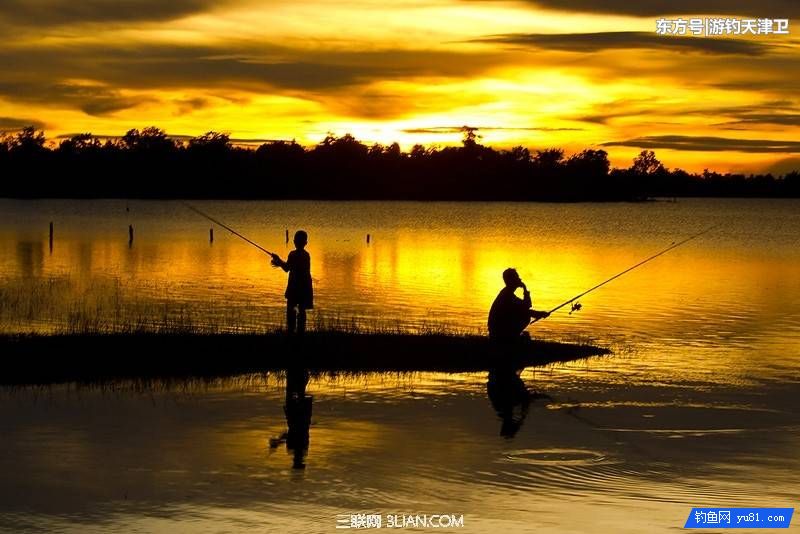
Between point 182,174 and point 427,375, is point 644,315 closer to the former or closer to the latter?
point 427,375

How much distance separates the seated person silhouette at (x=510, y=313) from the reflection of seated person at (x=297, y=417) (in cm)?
358

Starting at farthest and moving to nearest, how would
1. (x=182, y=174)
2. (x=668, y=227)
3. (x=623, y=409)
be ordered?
(x=182, y=174)
(x=668, y=227)
(x=623, y=409)

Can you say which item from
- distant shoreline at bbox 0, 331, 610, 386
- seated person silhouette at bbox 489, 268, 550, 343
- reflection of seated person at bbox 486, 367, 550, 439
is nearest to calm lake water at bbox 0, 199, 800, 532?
reflection of seated person at bbox 486, 367, 550, 439

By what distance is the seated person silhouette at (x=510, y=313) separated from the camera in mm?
19720

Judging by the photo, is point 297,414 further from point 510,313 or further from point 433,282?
point 433,282

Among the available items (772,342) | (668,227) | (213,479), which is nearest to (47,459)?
(213,479)

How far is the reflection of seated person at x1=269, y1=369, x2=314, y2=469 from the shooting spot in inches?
568

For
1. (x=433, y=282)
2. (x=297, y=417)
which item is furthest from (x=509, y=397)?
(x=433, y=282)

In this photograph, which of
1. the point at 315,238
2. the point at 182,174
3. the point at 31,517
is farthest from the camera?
the point at 182,174

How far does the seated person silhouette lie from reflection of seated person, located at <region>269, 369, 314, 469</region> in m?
3.58

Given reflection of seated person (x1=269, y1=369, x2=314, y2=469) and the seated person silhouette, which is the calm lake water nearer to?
reflection of seated person (x1=269, y1=369, x2=314, y2=469)

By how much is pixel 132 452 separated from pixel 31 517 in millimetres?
2929

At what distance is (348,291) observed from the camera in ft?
140

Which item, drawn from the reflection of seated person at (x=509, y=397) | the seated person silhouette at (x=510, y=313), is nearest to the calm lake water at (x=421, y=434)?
the reflection of seated person at (x=509, y=397)
